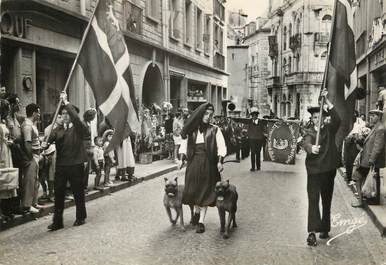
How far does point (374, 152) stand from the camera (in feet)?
26.0

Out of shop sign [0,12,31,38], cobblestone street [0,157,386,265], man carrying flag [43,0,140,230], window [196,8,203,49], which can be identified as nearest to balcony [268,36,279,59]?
window [196,8,203,49]

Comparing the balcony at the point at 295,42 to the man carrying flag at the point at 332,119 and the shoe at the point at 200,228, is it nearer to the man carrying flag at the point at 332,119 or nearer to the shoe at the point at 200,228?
the man carrying flag at the point at 332,119

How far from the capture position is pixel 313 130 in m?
6.95

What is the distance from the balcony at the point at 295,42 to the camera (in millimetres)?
55375

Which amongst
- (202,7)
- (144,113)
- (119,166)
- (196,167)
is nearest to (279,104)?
(202,7)

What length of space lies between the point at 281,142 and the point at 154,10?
759cm

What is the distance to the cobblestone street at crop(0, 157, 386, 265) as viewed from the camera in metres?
6.09

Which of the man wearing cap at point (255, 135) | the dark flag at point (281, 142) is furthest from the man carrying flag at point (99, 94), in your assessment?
the dark flag at point (281, 142)

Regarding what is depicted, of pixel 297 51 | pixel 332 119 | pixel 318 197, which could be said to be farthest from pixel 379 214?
pixel 297 51

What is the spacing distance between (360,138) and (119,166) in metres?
5.34

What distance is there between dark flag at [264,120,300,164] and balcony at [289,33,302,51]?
4101 cm

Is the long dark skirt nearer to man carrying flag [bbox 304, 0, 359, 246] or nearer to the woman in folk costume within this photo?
the woman in folk costume

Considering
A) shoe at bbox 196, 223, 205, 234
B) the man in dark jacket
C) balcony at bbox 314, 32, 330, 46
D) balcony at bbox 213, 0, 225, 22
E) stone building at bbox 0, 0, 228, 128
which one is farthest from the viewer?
balcony at bbox 314, 32, 330, 46

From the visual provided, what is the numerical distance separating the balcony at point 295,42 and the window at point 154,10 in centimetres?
3716
